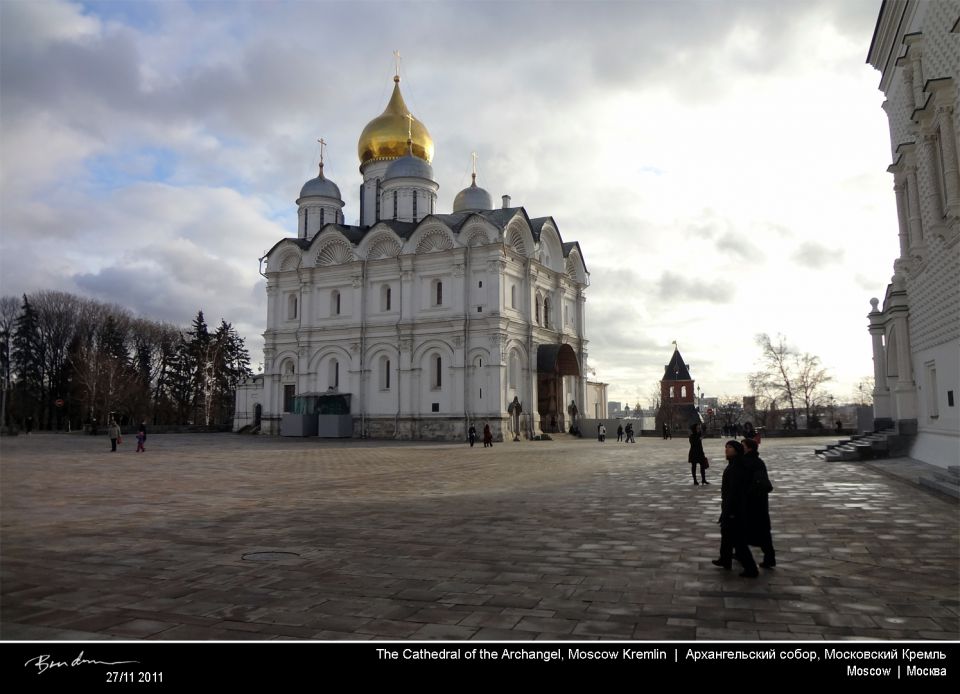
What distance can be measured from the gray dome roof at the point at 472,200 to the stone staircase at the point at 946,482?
38.6 meters

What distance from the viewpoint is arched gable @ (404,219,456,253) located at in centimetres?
4291

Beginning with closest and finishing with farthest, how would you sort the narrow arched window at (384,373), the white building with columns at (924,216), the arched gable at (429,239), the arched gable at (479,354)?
the white building with columns at (924,216)
the arched gable at (479,354)
the arched gable at (429,239)
the narrow arched window at (384,373)

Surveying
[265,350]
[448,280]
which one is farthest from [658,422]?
[265,350]

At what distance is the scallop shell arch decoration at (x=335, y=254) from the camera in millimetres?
46375

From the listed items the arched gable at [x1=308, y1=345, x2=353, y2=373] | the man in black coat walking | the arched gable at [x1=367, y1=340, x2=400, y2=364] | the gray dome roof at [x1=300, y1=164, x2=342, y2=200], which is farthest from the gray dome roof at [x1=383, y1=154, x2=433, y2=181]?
the man in black coat walking

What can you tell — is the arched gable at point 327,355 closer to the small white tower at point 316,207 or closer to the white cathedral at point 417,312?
the white cathedral at point 417,312

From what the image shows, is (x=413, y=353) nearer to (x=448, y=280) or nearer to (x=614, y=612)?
(x=448, y=280)

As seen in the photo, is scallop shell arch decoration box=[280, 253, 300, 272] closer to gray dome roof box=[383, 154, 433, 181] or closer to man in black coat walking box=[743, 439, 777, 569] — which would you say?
gray dome roof box=[383, 154, 433, 181]

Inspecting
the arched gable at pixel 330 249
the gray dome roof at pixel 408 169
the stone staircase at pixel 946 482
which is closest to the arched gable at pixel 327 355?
Result: the arched gable at pixel 330 249

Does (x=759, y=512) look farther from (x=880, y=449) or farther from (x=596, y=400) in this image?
(x=596, y=400)

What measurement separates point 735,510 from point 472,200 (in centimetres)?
4416

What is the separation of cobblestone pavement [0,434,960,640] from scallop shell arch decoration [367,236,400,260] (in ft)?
105

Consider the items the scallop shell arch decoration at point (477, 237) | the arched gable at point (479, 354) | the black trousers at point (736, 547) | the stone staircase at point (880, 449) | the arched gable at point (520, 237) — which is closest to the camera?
the black trousers at point (736, 547)

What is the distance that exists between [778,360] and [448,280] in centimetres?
2653
